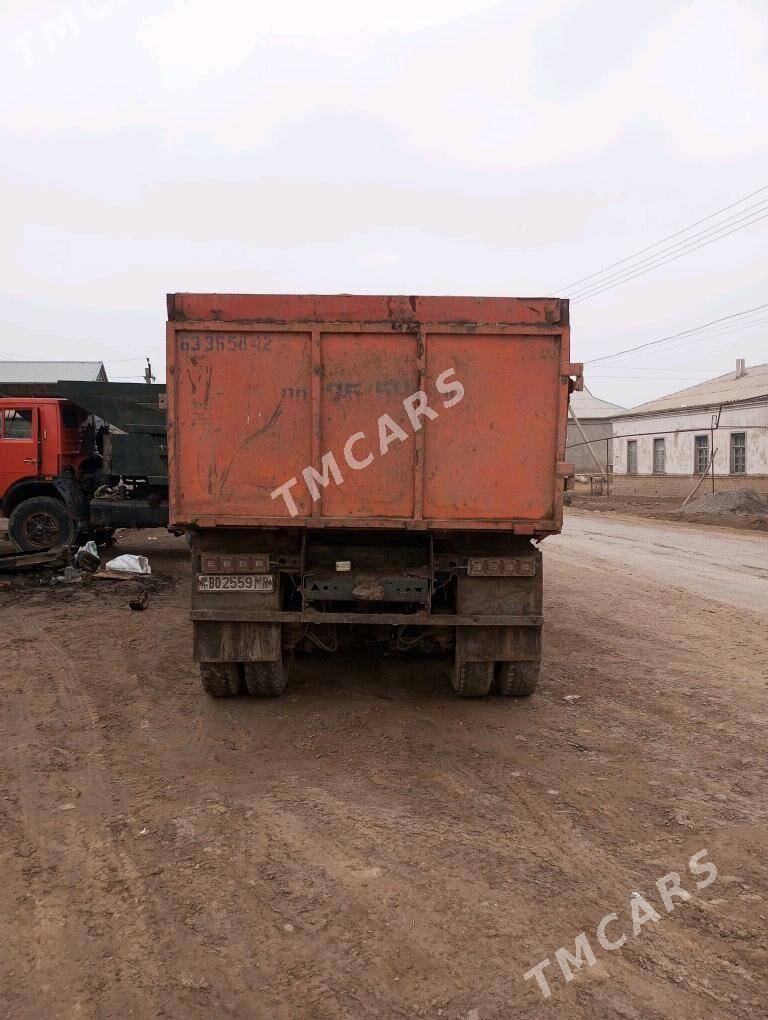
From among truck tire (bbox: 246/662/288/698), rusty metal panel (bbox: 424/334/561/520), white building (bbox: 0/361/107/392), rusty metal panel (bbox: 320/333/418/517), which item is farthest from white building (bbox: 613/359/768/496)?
white building (bbox: 0/361/107/392)

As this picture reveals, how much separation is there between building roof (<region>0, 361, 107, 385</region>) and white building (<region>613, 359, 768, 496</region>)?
2445 centimetres

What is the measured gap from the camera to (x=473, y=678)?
5129 mm

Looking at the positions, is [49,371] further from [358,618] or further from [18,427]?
[358,618]

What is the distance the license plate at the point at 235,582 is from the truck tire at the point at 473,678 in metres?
1.47

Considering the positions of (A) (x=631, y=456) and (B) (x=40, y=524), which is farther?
(A) (x=631, y=456)

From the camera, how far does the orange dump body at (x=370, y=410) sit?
4652mm

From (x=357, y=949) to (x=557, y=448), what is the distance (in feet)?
10.4

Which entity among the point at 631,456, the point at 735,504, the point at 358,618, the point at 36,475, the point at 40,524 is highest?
the point at 631,456

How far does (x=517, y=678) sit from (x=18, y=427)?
948 centimetres

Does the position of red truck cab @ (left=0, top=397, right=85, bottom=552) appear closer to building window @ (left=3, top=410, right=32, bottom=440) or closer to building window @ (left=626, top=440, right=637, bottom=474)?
building window @ (left=3, top=410, right=32, bottom=440)

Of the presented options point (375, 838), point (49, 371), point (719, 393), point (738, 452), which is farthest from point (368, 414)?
point (49, 371)

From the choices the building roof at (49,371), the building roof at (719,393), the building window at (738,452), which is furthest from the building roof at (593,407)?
the building roof at (49,371)

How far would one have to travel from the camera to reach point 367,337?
15.4 feet

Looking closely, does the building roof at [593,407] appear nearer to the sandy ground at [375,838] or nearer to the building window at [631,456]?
the building window at [631,456]
